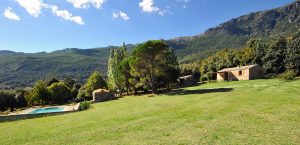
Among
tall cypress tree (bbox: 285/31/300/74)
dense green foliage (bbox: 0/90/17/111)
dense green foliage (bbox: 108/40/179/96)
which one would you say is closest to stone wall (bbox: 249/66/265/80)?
tall cypress tree (bbox: 285/31/300/74)

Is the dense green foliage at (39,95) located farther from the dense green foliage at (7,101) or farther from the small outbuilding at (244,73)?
the small outbuilding at (244,73)

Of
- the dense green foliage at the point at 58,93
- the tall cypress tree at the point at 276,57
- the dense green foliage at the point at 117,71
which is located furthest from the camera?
the dense green foliage at the point at 58,93

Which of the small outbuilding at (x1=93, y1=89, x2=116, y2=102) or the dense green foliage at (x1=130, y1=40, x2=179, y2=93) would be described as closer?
the dense green foliage at (x1=130, y1=40, x2=179, y2=93)

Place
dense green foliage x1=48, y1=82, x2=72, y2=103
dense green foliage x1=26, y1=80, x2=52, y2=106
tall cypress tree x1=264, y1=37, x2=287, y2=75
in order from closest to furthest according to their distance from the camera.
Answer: tall cypress tree x1=264, y1=37, x2=287, y2=75
dense green foliage x1=26, y1=80, x2=52, y2=106
dense green foliage x1=48, y1=82, x2=72, y2=103

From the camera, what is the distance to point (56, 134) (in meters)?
15.5

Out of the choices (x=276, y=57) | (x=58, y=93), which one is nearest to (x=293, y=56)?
(x=276, y=57)

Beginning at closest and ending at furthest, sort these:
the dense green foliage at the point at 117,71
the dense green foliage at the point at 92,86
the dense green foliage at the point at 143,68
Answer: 1. the dense green foliage at the point at 143,68
2. the dense green foliage at the point at 117,71
3. the dense green foliage at the point at 92,86

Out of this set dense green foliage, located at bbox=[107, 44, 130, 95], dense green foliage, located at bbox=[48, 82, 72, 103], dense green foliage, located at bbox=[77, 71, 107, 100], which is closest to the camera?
dense green foliage, located at bbox=[107, 44, 130, 95]

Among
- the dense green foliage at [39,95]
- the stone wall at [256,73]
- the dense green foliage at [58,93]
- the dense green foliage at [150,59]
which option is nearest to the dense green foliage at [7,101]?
the dense green foliage at [39,95]

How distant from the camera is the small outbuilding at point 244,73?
52.5m

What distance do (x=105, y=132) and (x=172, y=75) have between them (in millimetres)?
44516

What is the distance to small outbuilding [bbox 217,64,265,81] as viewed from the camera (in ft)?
172

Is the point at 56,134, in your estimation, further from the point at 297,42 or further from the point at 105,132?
the point at 297,42

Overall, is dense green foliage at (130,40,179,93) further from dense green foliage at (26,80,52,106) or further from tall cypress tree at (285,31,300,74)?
dense green foliage at (26,80,52,106)
